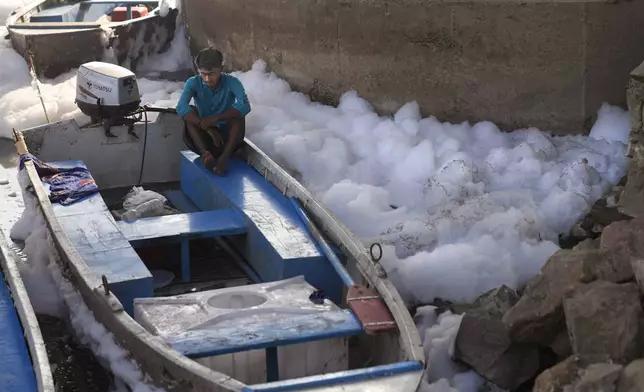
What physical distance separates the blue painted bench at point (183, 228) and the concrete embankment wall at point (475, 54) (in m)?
2.95

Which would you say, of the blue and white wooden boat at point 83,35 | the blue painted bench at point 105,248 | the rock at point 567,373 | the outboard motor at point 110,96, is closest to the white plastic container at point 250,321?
the blue painted bench at point 105,248

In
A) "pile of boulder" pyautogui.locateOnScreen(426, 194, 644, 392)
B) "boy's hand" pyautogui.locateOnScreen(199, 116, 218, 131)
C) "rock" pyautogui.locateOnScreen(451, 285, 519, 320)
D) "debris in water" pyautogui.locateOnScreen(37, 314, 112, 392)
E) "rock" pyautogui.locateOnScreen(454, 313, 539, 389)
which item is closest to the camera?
"pile of boulder" pyautogui.locateOnScreen(426, 194, 644, 392)

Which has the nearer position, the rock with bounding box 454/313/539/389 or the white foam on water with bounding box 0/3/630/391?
the rock with bounding box 454/313/539/389

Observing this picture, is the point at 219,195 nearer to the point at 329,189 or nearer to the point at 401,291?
the point at 329,189

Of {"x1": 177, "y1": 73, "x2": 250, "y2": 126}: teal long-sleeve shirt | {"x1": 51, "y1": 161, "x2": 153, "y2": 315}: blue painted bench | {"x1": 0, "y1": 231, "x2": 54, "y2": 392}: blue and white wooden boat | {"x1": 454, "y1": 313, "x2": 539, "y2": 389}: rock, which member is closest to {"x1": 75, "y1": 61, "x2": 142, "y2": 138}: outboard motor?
{"x1": 177, "y1": 73, "x2": 250, "y2": 126}: teal long-sleeve shirt

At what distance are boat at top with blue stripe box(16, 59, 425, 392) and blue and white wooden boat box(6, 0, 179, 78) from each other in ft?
13.4

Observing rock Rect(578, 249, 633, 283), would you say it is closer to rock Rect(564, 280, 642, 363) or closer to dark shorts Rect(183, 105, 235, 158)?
rock Rect(564, 280, 642, 363)

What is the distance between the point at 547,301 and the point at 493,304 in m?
0.88

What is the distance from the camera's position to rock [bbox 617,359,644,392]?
393 centimetres

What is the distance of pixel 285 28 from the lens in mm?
9773

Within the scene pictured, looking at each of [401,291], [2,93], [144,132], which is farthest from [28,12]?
[401,291]

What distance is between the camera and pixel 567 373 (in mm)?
4301

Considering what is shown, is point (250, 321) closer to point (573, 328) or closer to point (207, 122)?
point (573, 328)

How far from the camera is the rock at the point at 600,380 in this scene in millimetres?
4051
